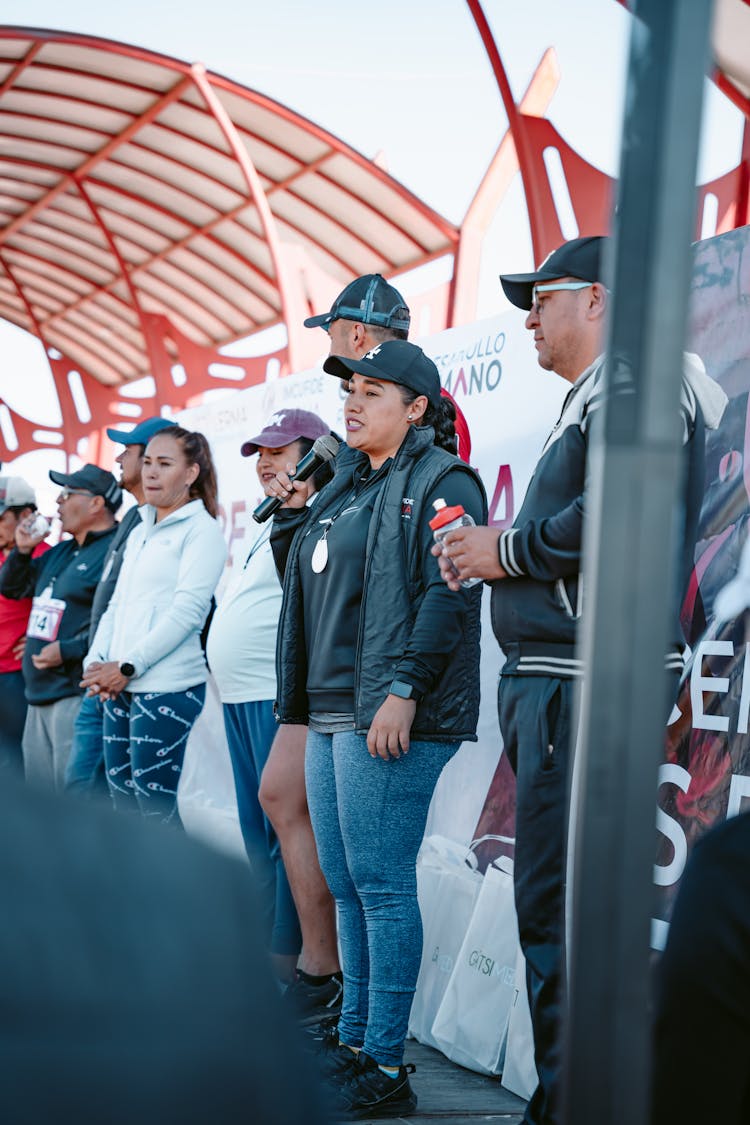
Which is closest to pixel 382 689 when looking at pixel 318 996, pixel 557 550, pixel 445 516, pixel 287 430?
pixel 445 516

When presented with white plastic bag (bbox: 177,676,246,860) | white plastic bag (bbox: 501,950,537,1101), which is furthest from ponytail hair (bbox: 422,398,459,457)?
white plastic bag (bbox: 177,676,246,860)

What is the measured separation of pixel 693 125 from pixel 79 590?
495 centimetres

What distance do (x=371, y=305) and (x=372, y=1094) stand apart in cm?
215

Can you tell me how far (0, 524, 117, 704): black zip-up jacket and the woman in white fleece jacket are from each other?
55 centimetres

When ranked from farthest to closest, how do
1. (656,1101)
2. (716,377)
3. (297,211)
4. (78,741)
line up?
(297,211), (78,741), (716,377), (656,1101)

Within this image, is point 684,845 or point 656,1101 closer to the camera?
point 656,1101

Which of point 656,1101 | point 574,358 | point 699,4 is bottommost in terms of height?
point 656,1101

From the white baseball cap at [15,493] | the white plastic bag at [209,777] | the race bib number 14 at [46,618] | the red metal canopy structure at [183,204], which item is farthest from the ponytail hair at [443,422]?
the red metal canopy structure at [183,204]

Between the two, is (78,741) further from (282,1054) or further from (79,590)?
(282,1054)

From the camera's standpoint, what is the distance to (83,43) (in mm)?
11852

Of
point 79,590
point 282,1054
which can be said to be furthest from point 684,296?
point 79,590

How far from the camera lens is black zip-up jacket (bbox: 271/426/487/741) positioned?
115 inches

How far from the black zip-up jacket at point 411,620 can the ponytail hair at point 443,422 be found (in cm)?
18

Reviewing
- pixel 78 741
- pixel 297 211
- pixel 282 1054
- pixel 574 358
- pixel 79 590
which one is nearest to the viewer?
pixel 282 1054
